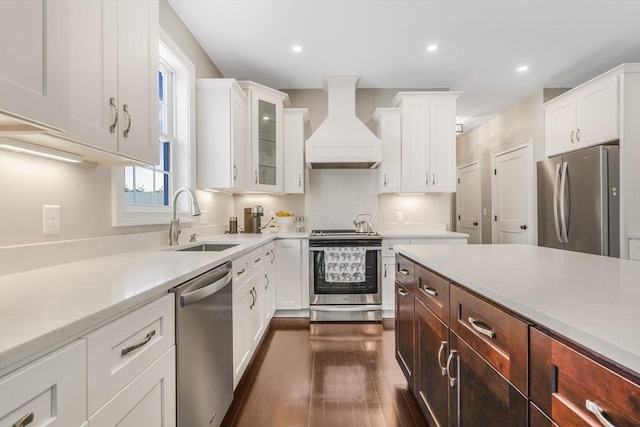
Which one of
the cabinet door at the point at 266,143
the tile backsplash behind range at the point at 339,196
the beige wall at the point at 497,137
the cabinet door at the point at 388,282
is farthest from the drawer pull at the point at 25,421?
the beige wall at the point at 497,137

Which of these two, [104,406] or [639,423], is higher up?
[639,423]

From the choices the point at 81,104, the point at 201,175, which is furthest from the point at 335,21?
the point at 81,104

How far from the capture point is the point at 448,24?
2.64 meters

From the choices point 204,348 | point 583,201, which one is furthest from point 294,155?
point 583,201

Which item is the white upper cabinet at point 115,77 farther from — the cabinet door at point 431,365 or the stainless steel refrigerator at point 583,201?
the stainless steel refrigerator at point 583,201

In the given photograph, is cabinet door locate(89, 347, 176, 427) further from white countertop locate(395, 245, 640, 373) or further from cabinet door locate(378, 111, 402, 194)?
cabinet door locate(378, 111, 402, 194)

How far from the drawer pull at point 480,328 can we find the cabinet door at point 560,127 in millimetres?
3441

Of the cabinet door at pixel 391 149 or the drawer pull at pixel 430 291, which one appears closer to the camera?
the drawer pull at pixel 430 291

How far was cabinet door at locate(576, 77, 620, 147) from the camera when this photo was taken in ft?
9.45

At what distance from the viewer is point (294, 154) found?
3625 mm

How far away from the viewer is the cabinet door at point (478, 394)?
0.84m

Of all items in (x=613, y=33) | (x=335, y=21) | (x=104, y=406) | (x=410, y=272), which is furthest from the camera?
(x=613, y=33)

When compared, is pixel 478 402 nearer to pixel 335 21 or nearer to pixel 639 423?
pixel 639 423

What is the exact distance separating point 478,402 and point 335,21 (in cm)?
282
